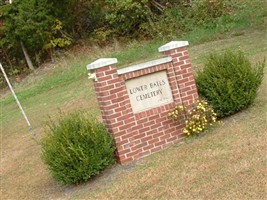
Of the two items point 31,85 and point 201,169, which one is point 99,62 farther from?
point 31,85

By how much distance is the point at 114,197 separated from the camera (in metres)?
5.41

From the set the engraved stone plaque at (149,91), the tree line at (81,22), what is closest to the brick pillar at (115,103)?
the engraved stone plaque at (149,91)

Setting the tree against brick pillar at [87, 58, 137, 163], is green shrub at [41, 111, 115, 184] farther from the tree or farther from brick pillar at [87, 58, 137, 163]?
the tree

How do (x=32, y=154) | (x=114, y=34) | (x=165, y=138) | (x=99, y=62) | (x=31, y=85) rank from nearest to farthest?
(x=99, y=62) → (x=165, y=138) → (x=32, y=154) → (x=31, y=85) → (x=114, y=34)

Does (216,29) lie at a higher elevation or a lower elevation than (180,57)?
lower

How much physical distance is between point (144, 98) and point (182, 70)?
75cm

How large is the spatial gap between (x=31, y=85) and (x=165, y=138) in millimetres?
13850

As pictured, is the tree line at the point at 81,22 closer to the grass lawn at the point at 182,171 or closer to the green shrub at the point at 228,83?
the grass lawn at the point at 182,171

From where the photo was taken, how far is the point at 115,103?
20.9ft

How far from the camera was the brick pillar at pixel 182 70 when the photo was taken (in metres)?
6.84

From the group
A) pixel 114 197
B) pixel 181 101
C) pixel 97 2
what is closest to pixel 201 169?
pixel 114 197

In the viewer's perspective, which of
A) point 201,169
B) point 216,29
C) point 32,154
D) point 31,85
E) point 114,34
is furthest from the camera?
point 114,34

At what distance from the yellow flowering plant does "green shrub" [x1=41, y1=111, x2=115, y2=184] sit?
1.13 meters

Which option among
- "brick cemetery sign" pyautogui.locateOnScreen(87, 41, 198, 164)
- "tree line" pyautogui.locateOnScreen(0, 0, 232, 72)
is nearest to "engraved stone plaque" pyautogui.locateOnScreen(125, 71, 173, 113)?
"brick cemetery sign" pyautogui.locateOnScreen(87, 41, 198, 164)
